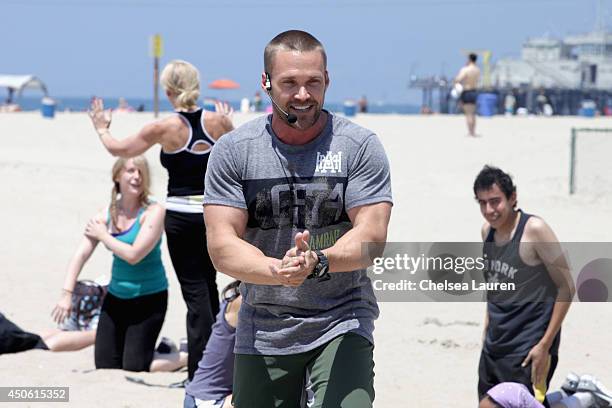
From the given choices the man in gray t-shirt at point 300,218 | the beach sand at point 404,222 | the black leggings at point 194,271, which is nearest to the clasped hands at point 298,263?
the man in gray t-shirt at point 300,218

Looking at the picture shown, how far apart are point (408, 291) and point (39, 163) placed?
30.1 ft

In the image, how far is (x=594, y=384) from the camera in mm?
5328

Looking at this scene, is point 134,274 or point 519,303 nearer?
point 519,303

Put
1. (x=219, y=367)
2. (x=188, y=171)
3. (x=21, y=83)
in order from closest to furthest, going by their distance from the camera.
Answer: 1. (x=219, y=367)
2. (x=188, y=171)
3. (x=21, y=83)

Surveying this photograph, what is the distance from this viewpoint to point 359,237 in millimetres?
3082

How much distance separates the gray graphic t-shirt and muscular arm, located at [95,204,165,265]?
3.03 m

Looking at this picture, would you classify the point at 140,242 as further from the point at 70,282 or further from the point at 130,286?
the point at 70,282

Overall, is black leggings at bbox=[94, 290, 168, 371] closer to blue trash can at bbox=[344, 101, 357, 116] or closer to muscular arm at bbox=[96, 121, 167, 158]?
muscular arm at bbox=[96, 121, 167, 158]

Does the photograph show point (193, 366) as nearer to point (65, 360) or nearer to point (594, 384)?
point (65, 360)

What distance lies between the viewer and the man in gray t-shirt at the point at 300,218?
3133 mm

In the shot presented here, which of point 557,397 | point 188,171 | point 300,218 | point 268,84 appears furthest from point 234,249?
point 557,397

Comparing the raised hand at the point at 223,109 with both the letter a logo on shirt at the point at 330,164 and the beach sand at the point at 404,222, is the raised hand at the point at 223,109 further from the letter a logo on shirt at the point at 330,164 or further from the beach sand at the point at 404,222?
the letter a logo on shirt at the point at 330,164

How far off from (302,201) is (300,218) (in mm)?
58

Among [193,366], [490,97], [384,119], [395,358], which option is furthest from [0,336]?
[490,97]
